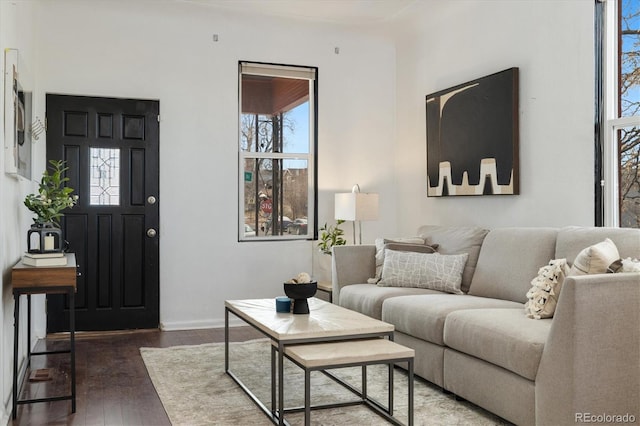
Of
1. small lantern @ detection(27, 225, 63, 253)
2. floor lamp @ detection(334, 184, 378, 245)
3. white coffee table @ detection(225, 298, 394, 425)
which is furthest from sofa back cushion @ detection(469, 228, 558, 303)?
small lantern @ detection(27, 225, 63, 253)

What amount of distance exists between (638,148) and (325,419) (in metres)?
2.46

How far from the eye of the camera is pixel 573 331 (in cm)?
261

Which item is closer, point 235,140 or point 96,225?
point 96,225

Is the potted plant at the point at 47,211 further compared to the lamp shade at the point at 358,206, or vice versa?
the lamp shade at the point at 358,206

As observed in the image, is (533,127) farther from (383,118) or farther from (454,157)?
(383,118)

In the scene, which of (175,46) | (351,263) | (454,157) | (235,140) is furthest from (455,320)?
(175,46)

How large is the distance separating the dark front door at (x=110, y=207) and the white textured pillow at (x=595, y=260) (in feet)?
12.3

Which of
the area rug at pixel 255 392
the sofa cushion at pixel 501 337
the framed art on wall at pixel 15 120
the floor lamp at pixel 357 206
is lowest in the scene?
the area rug at pixel 255 392

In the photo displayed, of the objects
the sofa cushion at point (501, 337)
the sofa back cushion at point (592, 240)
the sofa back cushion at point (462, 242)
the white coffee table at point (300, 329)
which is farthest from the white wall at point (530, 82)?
the white coffee table at point (300, 329)

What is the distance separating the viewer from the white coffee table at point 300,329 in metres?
2.93

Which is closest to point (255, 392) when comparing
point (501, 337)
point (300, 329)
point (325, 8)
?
point (300, 329)

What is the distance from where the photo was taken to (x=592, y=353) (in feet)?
8.70

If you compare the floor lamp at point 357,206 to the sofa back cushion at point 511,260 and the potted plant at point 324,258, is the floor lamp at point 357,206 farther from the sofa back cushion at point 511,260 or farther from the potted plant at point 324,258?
the sofa back cushion at point 511,260

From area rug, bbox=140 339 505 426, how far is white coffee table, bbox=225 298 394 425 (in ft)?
0.44
